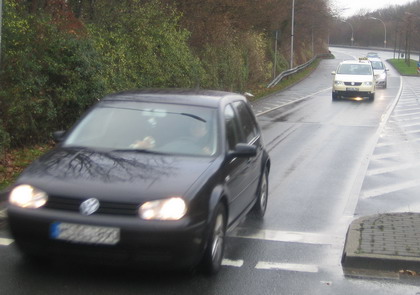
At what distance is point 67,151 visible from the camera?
6.34m

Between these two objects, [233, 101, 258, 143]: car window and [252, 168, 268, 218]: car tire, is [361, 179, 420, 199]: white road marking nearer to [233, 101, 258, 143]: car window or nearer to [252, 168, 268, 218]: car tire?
[252, 168, 268, 218]: car tire

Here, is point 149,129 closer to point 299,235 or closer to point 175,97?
point 175,97

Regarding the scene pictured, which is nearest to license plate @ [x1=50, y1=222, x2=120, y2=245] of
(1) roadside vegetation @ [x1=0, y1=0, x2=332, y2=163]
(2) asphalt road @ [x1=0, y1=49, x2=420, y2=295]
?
(2) asphalt road @ [x1=0, y1=49, x2=420, y2=295]

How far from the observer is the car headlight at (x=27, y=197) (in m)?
5.40

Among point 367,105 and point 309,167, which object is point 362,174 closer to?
point 309,167

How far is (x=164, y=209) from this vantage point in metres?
5.29

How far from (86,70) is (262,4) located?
2193cm

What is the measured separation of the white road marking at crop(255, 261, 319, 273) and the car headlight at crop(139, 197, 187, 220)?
1.31 meters

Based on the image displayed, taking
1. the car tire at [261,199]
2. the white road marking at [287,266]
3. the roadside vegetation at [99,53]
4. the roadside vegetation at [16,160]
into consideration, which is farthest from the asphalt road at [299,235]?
the roadside vegetation at [99,53]

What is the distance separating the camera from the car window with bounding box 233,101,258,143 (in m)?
7.61

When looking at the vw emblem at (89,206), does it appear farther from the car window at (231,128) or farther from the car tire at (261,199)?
the car tire at (261,199)

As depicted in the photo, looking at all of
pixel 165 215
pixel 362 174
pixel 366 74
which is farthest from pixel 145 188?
pixel 366 74

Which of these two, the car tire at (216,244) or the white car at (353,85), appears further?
the white car at (353,85)

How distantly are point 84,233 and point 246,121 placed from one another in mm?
3175
